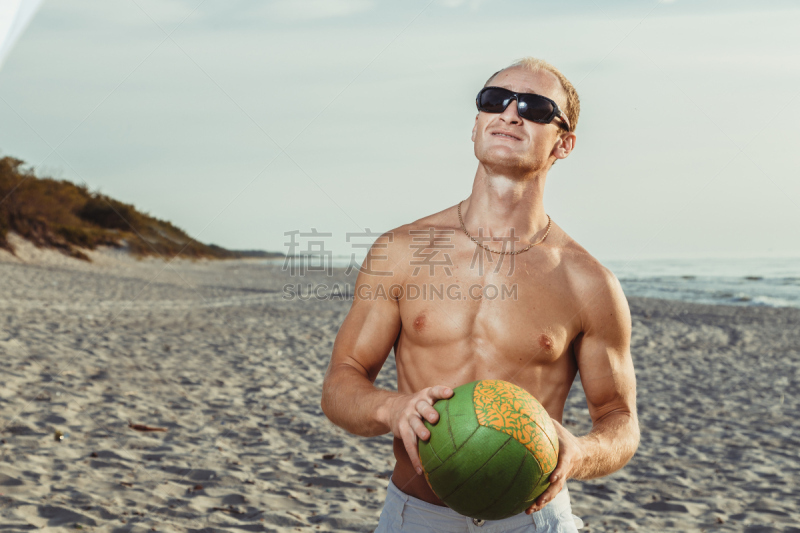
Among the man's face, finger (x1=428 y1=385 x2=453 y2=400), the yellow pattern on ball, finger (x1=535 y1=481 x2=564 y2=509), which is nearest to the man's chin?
the man's face

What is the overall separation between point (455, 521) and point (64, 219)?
4408 cm

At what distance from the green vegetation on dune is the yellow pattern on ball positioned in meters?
33.9

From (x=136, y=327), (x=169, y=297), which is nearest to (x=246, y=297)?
(x=169, y=297)

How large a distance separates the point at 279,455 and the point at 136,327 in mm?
8685

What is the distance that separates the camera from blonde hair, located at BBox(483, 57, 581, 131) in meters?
3.26

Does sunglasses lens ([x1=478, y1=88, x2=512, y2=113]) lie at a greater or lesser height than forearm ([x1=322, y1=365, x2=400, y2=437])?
greater

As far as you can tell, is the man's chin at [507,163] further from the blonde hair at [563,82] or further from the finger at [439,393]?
the finger at [439,393]

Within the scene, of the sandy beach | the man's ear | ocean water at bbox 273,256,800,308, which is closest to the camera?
the man's ear

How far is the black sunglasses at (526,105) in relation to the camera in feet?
10.1

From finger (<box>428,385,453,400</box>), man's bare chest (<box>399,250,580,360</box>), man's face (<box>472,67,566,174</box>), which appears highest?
man's face (<box>472,67,566,174</box>)

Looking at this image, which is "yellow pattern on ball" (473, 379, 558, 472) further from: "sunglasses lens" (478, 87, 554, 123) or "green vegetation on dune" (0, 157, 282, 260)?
"green vegetation on dune" (0, 157, 282, 260)

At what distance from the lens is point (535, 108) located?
3.09 metres

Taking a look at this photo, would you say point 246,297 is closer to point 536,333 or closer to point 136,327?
point 136,327

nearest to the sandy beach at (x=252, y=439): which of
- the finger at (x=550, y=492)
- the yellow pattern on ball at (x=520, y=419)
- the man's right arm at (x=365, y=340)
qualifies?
the man's right arm at (x=365, y=340)
